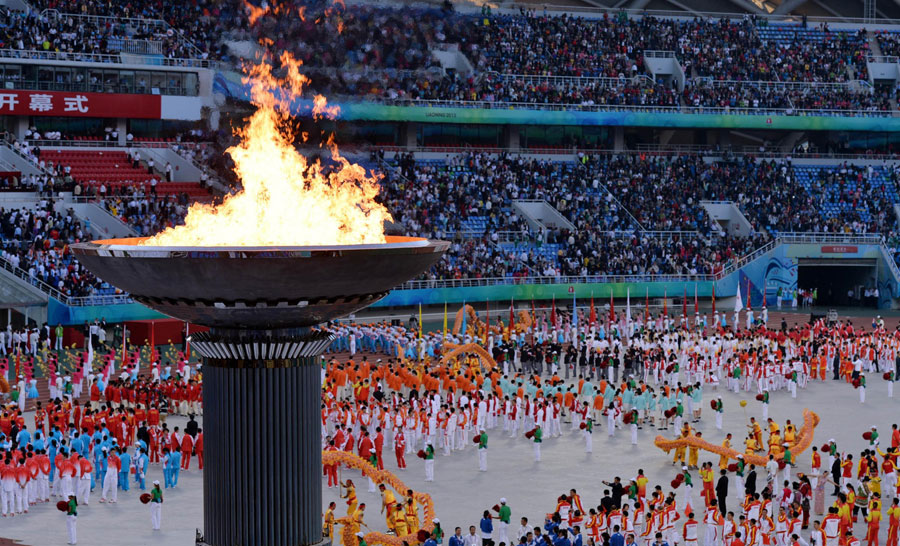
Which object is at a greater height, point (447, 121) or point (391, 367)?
point (447, 121)

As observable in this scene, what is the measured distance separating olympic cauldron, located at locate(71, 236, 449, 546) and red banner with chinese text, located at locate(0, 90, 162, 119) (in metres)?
40.8

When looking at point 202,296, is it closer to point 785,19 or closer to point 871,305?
point 871,305

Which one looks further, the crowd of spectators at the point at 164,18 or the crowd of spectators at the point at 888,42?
the crowd of spectators at the point at 888,42

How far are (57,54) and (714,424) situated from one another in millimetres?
32004

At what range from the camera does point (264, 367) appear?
1345 cm

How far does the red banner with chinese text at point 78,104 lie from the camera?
5138 centimetres

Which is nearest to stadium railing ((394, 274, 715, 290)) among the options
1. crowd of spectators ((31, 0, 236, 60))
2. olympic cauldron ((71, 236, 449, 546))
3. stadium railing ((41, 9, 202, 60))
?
crowd of spectators ((31, 0, 236, 60))

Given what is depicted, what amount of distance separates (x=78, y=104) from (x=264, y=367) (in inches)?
1668

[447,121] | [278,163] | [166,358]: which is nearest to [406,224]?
[447,121]

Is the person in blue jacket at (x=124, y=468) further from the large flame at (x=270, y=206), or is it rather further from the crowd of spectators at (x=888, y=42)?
the crowd of spectators at (x=888, y=42)

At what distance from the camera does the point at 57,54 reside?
51.9 meters

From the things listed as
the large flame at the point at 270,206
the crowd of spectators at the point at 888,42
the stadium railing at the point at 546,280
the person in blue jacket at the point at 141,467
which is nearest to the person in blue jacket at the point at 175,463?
the person in blue jacket at the point at 141,467

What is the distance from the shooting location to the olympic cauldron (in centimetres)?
1284

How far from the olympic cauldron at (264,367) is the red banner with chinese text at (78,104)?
40773 millimetres
